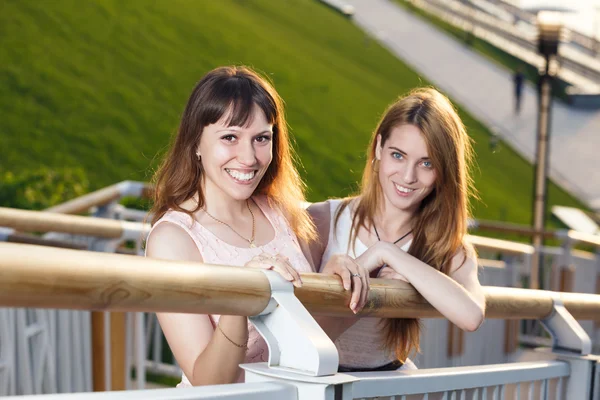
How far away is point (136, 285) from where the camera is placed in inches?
54.9

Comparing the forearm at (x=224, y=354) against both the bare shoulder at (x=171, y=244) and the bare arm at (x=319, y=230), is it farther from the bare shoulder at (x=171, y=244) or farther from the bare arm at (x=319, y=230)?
the bare arm at (x=319, y=230)

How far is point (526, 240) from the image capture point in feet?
59.2

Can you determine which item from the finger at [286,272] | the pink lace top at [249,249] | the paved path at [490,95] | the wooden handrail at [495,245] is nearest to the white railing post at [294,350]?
the finger at [286,272]

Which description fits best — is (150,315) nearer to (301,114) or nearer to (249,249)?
(249,249)

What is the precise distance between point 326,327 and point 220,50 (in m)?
20.8

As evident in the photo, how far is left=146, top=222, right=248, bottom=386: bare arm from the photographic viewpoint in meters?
1.84

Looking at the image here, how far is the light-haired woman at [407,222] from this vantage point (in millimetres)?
2432

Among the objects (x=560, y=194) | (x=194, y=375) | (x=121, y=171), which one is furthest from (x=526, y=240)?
(x=194, y=375)

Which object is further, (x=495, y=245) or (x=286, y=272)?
(x=495, y=245)

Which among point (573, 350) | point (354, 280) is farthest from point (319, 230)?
point (354, 280)

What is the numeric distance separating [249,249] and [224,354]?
2.45 ft

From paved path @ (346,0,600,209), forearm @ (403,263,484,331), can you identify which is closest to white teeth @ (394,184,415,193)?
forearm @ (403,263,484,331)

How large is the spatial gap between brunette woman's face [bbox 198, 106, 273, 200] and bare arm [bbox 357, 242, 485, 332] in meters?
0.42

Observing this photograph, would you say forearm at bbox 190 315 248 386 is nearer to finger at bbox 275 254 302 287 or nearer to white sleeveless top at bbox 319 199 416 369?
finger at bbox 275 254 302 287
